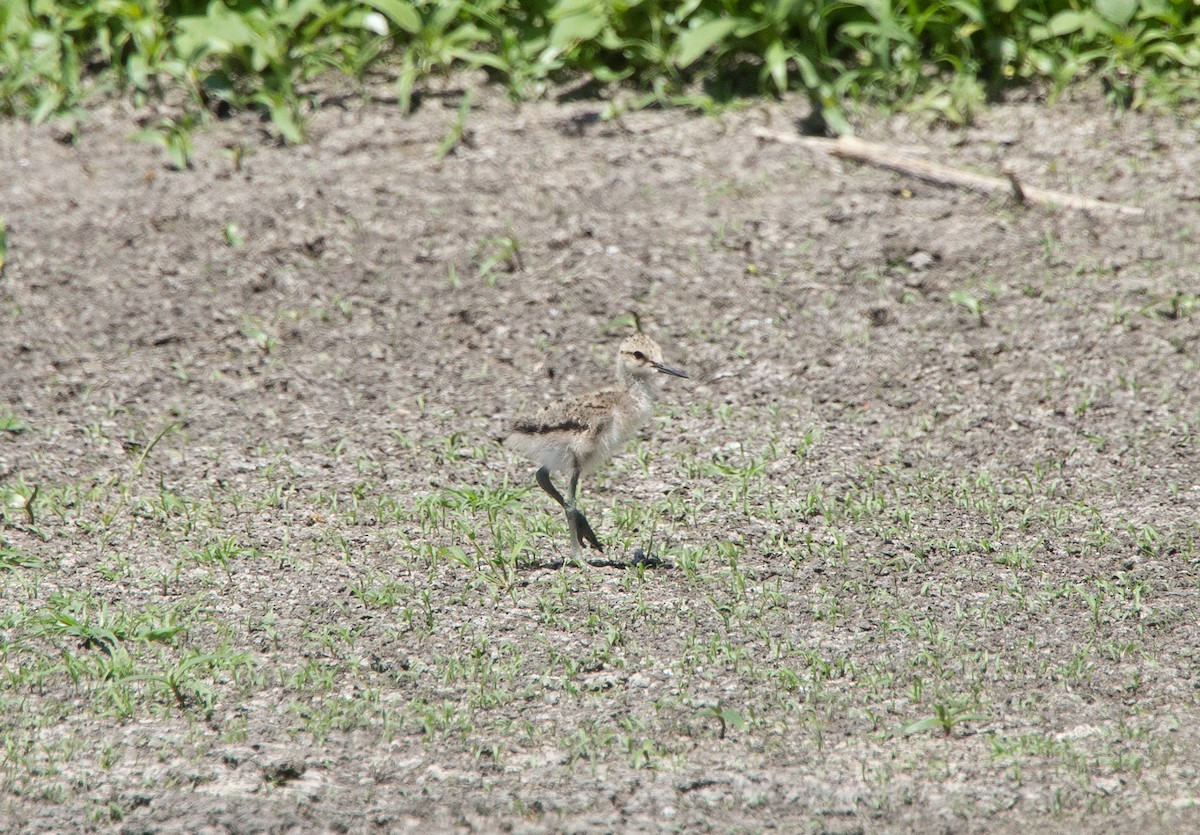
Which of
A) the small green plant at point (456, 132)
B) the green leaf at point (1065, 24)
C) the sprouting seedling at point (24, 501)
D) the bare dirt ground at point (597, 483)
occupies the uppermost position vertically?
the green leaf at point (1065, 24)

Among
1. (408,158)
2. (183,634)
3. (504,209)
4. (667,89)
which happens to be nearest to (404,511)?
(183,634)

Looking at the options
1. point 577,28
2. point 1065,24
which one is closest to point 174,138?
point 577,28

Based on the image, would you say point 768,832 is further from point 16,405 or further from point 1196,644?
point 16,405

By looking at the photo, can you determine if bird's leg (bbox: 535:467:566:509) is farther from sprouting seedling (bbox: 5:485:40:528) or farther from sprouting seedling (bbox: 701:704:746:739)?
sprouting seedling (bbox: 5:485:40:528)

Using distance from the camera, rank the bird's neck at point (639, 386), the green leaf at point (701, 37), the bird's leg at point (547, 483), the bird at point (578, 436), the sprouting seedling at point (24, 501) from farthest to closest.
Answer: the green leaf at point (701, 37), the sprouting seedling at point (24, 501), the bird's neck at point (639, 386), the bird's leg at point (547, 483), the bird at point (578, 436)

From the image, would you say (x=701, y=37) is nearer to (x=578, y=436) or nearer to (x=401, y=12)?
(x=401, y=12)

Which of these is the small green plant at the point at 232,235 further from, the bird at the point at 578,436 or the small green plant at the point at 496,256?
the bird at the point at 578,436

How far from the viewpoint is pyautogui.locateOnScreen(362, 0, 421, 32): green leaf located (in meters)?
9.52

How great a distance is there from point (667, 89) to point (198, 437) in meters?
4.17

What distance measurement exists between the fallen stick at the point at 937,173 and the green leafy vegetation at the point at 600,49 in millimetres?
239

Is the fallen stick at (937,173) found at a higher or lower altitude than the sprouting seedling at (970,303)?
higher

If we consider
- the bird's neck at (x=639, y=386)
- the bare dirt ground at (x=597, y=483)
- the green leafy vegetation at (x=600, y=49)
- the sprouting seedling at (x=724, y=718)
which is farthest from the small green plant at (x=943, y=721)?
the green leafy vegetation at (x=600, y=49)

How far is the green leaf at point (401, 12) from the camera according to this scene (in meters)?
9.52

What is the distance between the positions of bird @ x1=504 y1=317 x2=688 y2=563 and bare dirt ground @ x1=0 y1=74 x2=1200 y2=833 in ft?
0.86
